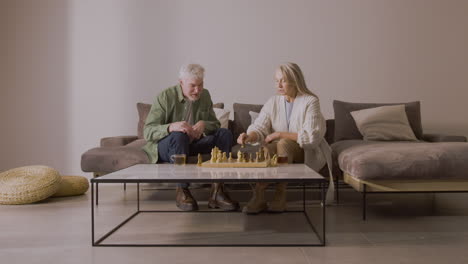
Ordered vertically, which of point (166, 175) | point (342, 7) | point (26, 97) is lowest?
point (166, 175)

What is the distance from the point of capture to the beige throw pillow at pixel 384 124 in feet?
13.2

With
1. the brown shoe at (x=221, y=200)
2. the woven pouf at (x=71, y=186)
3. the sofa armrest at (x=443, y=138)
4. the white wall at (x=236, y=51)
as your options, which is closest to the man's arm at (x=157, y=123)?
the brown shoe at (x=221, y=200)

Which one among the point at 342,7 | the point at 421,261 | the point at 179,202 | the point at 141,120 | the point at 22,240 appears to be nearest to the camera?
the point at 421,261

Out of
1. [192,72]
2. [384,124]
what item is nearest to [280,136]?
[192,72]

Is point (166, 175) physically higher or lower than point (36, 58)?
lower

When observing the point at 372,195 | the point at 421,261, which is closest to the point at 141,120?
the point at 372,195

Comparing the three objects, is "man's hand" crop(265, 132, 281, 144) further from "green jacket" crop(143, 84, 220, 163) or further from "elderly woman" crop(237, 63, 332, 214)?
"green jacket" crop(143, 84, 220, 163)

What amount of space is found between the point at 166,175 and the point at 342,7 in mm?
3096

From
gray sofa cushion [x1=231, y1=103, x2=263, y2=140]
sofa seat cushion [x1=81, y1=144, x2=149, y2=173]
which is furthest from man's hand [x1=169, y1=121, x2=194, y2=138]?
gray sofa cushion [x1=231, y1=103, x2=263, y2=140]

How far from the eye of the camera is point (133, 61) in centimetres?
482

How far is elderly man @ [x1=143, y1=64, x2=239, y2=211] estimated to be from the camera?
10.4ft

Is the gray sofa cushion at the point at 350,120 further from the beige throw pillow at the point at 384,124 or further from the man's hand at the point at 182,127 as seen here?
the man's hand at the point at 182,127

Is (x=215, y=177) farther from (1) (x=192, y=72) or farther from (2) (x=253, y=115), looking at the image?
(2) (x=253, y=115)

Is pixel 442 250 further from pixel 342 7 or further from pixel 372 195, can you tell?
pixel 342 7
